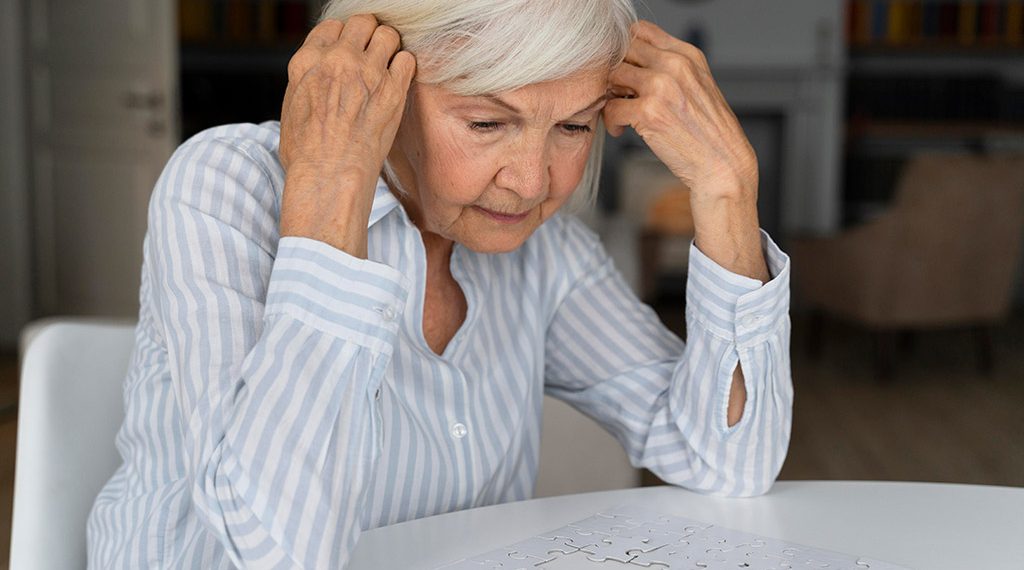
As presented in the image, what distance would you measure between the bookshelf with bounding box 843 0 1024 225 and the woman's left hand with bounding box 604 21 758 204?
5.93 meters

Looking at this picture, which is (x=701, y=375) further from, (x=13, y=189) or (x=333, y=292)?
(x=13, y=189)

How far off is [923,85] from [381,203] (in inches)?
250

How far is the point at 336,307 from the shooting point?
3.02ft

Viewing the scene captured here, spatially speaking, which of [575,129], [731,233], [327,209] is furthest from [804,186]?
[327,209]

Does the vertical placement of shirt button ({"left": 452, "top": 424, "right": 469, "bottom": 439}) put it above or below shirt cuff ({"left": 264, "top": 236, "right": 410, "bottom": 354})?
below

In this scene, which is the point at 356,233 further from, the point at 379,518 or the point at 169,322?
the point at 379,518

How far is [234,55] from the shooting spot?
23.8 ft

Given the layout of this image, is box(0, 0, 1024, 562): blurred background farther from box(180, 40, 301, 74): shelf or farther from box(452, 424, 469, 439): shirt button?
box(452, 424, 469, 439): shirt button

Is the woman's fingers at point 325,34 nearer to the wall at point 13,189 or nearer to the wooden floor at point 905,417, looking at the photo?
the wooden floor at point 905,417

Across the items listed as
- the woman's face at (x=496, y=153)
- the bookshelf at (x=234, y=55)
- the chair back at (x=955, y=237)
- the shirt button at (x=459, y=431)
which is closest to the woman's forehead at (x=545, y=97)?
the woman's face at (x=496, y=153)

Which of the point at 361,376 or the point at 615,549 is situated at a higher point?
the point at 361,376

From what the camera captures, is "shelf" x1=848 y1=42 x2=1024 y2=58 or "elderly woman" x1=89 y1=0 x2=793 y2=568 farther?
"shelf" x1=848 y1=42 x2=1024 y2=58

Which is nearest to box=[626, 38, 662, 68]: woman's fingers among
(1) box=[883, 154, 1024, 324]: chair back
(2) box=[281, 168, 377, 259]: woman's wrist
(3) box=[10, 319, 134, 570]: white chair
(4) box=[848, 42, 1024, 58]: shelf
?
(2) box=[281, 168, 377, 259]: woman's wrist

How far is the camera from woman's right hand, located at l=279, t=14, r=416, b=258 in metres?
0.95
